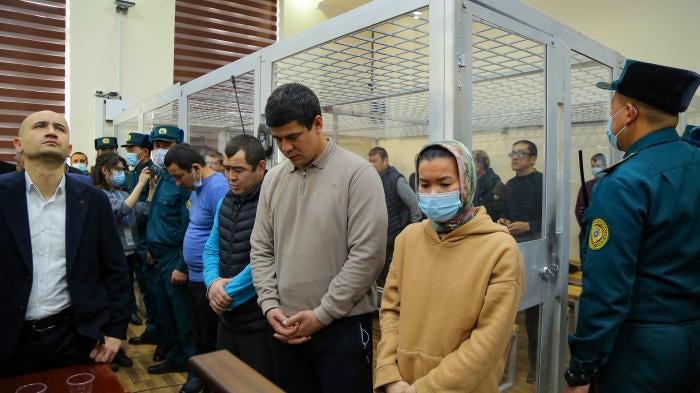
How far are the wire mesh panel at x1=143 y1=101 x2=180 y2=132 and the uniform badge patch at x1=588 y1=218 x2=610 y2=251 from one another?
3.08 m

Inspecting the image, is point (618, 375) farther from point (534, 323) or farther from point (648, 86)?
point (648, 86)

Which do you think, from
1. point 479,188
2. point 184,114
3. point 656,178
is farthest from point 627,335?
point 184,114

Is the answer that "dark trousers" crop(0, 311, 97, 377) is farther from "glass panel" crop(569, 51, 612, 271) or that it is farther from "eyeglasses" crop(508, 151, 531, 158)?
"glass panel" crop(569, 51, 612, 271)

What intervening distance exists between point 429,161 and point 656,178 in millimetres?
611

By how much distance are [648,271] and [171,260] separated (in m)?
2.61

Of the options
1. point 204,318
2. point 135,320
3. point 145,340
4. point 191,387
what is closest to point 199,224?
point 204,318

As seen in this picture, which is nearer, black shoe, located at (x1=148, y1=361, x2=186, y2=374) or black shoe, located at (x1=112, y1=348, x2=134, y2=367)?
black shoe, located at (x1=148, y1=361, x2=186, y2=374)

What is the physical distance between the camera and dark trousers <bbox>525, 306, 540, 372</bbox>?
1.87m

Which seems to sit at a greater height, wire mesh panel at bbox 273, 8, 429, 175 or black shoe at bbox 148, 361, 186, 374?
wire mesh panel at bbox 273, 8, 429, 175

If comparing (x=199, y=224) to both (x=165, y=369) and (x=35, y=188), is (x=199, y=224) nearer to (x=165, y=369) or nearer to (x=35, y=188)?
(x=35, y=188)

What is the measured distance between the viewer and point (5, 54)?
5.18 meters

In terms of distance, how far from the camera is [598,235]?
126cm

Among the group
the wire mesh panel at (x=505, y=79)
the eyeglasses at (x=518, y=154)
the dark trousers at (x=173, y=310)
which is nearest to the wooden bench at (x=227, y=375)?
the wire mesh panel at (x=505, y=79)

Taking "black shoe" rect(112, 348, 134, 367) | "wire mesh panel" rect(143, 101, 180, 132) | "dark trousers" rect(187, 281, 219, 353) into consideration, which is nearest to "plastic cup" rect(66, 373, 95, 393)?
"dark trousers" rect(187, 281, 219, 353)
